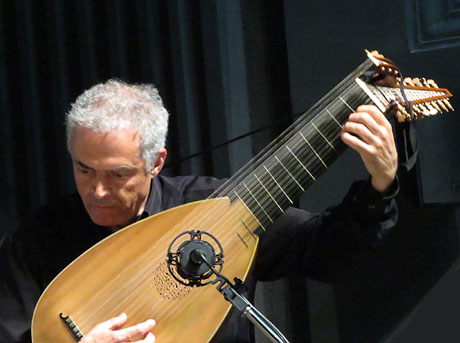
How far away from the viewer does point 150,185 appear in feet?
5.47

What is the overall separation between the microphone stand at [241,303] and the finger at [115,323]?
0.27 meters

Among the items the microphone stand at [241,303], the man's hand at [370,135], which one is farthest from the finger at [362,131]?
the microphone stand at [241,303]

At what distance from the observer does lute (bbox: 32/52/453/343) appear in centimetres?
139

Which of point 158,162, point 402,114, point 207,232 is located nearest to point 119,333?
point 207,232

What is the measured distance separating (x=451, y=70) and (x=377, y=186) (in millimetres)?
570

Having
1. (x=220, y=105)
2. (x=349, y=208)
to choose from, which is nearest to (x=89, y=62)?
(x=220, y=105)

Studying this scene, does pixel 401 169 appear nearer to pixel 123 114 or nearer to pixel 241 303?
pixel 123 114

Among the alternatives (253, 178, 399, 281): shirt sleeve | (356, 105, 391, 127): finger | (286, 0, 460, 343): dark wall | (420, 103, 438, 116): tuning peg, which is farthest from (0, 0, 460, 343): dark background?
(356, 105, 391, 127): finger

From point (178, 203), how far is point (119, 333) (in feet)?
1.47

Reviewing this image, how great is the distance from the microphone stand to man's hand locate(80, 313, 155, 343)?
0.79 feet

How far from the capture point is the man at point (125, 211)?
1.48 meters

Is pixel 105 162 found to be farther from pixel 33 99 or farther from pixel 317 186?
pixel 33 99

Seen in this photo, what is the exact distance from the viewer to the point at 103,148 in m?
1.51

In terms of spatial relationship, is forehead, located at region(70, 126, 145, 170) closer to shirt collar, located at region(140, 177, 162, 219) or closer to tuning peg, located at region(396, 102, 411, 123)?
shirt collar, located at region(140, 177, 162, 219)
